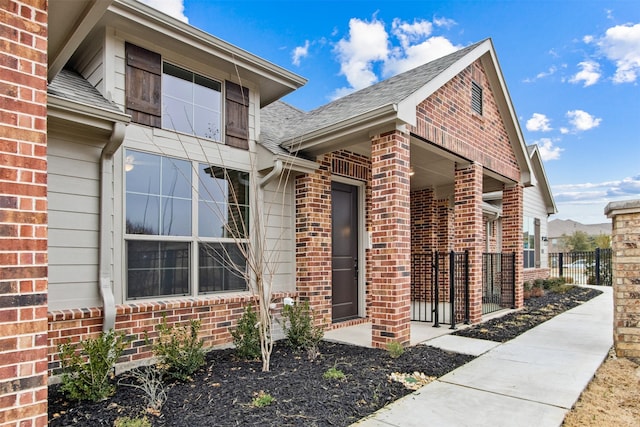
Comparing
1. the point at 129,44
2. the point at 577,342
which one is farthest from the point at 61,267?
the point at 577,342

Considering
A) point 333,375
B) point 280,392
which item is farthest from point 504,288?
point 280,392

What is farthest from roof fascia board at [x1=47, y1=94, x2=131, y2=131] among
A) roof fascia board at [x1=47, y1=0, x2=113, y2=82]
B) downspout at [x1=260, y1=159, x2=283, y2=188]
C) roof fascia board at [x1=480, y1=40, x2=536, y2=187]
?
roof fascia board at [x1=480, y1=40, x2=536, y2=187]

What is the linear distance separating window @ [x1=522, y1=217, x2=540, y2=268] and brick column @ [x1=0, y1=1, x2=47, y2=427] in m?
15.2

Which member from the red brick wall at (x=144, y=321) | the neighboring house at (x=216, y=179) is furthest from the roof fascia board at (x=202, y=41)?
the red brick wall at (x=144, y=321)

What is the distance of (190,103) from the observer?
15.6 ft

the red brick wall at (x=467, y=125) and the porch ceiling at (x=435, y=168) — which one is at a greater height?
the red brick wall at (x=467, y=125)

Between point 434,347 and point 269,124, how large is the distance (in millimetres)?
4517

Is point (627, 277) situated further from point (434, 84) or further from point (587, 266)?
point (587, 266)

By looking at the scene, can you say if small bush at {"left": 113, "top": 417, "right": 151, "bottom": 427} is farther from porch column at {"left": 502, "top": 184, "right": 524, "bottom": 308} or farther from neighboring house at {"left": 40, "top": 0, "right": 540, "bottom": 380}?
porch column at {"left": 502, "top": 184, "right": 524, "bottom": 308}

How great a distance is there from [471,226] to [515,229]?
2391 millimetres

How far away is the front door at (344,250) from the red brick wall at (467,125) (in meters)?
1.92

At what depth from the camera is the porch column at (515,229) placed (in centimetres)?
828

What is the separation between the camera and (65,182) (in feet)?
12.1

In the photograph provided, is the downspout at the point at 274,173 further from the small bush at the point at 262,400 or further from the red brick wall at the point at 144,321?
the small bush at the point at 262,400
